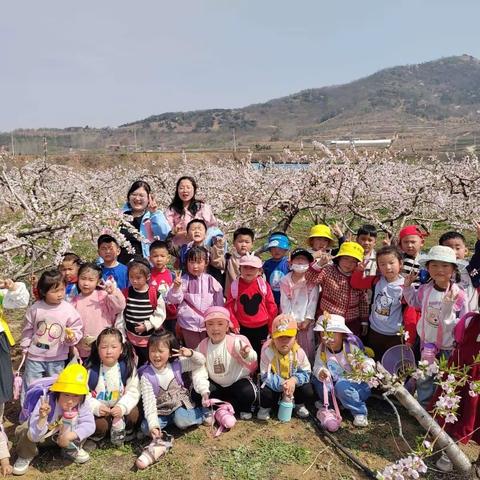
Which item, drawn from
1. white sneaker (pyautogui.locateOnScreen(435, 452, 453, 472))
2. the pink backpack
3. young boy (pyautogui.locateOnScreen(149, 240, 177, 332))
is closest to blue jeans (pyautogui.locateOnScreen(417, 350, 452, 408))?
white sneaker (pyautogui.locateOnScreen(435, 452, 453, 472))

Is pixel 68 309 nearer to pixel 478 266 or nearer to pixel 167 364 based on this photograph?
pixel 167 364

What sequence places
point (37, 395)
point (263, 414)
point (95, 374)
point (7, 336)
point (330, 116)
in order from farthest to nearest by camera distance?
1. point (330, 116)
2. point (263, 414)
3. point (95, 374)
4. point (7, 336)
5. point (37, 395)

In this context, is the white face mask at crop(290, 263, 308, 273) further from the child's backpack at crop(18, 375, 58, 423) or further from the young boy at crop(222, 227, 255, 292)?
the child's backpack at crop(18, 375, 58, 423)

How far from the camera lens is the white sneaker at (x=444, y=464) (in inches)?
122

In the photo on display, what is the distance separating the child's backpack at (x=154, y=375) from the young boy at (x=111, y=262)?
85 cm

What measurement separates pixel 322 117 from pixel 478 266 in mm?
121515

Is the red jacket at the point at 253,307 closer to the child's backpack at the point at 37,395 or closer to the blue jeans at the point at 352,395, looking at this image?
the blue jeans at the point at 352,395

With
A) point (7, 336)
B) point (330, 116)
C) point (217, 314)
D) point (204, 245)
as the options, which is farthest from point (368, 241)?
point (330, 116)

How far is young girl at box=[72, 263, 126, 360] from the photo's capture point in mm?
3809

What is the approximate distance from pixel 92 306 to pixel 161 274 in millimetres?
681

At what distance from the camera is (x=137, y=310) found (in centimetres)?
389

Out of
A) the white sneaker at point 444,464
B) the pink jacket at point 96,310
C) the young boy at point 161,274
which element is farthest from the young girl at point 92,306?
the white sneaker at point 444,464

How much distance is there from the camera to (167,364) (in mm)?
3674

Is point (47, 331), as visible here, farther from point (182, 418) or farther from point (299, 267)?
point (299, 267)
